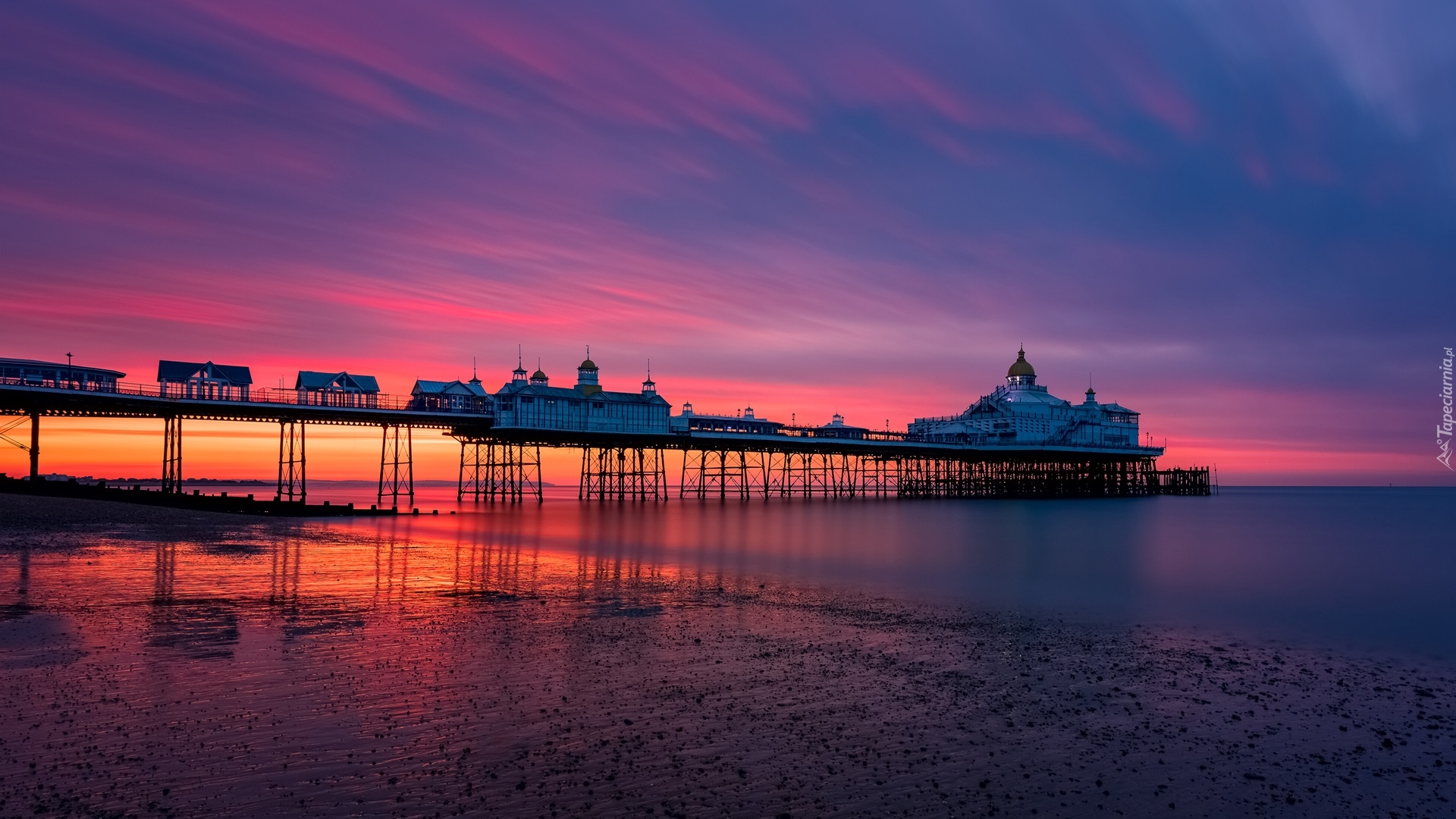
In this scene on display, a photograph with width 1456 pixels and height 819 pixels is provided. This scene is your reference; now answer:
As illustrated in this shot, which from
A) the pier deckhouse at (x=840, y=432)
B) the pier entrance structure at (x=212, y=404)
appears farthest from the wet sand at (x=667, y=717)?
the pier deckhouse at (x=840, y=432)

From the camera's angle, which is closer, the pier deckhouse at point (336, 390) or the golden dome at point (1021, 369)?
the pier deckhouse at point (336, 390)

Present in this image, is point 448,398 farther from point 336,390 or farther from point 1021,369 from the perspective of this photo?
point 1021,369

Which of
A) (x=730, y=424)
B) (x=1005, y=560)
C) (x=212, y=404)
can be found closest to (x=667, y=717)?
(x=1005, y=560)

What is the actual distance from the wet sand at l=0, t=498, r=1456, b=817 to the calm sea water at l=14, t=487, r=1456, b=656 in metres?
4.86

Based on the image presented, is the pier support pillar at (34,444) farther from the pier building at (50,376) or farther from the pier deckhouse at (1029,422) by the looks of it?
the pier deckhouse at (1029,422)

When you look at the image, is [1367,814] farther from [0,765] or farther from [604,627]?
[0,765]

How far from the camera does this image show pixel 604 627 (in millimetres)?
18172

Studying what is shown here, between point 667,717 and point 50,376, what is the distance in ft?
225

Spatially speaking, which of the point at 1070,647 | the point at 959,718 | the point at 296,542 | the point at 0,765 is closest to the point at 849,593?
the point at 1070,647

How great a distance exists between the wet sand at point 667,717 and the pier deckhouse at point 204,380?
50125 millimetres

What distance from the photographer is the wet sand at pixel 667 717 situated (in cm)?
909

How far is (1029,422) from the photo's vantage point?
4934 inches

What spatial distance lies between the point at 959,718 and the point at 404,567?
2107cm

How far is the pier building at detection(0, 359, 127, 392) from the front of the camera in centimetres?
5788
